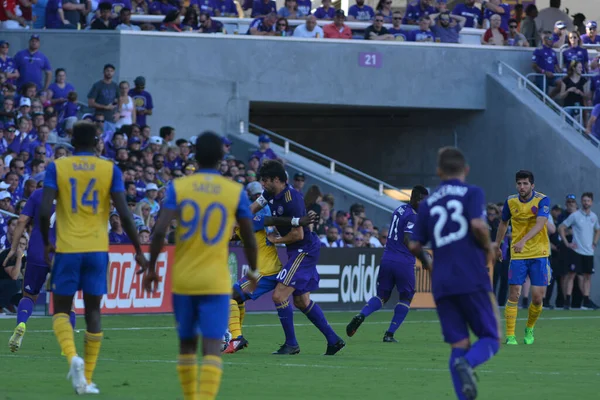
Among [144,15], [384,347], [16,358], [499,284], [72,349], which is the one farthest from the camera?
[144,15]

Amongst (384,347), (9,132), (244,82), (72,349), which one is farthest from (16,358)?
(244,82)

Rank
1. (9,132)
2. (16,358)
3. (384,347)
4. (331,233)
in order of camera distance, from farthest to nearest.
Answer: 1. (331,233)
2. (9,132)
3. (384,347)
4. (16,358)

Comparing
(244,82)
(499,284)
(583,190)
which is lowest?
(499,284)

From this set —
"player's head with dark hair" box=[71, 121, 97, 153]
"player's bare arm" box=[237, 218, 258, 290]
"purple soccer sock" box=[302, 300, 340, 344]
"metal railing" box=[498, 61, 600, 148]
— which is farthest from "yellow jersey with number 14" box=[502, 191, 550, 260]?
→ "metal railing" box=[498, 61, 600, 148]

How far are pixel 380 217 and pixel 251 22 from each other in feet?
19.8

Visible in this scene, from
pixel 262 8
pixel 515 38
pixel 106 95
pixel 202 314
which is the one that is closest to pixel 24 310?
pixel 202 314

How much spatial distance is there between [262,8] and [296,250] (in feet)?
61.4

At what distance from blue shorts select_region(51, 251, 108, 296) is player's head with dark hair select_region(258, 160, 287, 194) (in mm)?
3819

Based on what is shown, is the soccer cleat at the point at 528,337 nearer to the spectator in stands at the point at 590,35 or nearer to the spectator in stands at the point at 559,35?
the spectator in stands at the point at 559,35

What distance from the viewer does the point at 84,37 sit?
1173 inches

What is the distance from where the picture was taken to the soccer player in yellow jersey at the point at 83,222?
10.1m

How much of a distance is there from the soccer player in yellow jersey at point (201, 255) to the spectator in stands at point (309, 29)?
23.7 m

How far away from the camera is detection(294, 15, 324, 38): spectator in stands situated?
3177 cm

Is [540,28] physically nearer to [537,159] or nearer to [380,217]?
[537,159]
